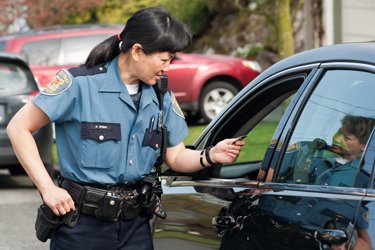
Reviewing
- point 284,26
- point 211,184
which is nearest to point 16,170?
point 284,26

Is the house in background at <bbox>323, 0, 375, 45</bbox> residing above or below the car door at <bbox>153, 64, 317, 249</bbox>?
below

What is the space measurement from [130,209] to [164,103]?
448 mm

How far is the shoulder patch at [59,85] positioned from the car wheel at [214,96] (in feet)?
43.6

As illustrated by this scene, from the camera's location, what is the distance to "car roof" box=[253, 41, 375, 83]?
3.75 m

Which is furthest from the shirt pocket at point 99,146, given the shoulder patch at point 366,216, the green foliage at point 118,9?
the green foliage at point 118,9

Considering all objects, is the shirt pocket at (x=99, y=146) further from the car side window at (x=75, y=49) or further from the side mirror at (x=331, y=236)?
the car side window at (x=75, y=49)

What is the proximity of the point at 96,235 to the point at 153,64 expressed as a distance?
689mm

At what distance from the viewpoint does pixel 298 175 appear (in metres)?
3.96

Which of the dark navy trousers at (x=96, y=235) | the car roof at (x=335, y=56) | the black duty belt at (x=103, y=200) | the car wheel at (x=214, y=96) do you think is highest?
the car roof at (x=335, y=56)

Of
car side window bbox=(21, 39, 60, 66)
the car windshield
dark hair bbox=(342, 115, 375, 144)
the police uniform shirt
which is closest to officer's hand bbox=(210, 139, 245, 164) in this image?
the police uniform shirt

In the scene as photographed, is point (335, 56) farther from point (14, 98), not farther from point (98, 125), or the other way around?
point (14, 98)

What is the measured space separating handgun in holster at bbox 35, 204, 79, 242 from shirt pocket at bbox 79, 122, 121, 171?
203 mm

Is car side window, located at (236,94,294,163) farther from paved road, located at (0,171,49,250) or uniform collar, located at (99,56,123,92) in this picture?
uniform collar, located at (99,56,123,92)

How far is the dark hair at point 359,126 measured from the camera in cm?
361
